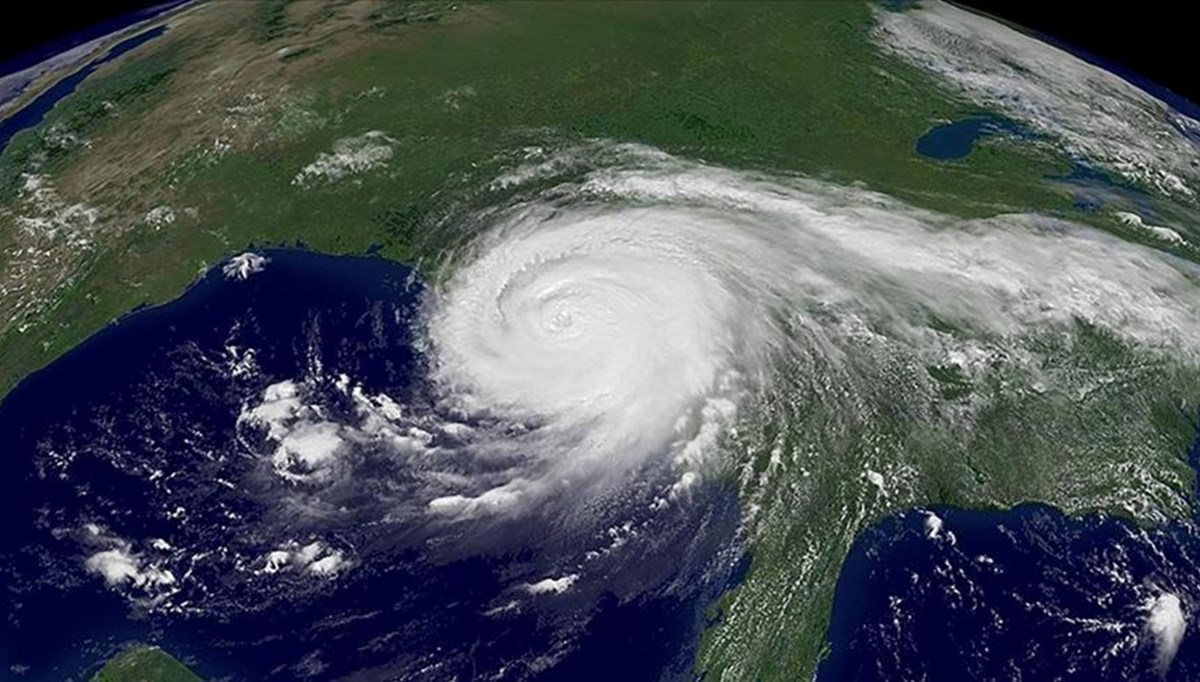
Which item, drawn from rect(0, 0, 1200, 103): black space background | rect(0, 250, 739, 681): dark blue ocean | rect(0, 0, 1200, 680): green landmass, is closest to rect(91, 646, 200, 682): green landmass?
rect(0, 0, 1200, 680): green landmass

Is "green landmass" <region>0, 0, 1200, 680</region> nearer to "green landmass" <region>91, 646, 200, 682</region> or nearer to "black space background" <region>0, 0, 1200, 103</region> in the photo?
"green landmass" <region>91, 646, 200, 682</region>

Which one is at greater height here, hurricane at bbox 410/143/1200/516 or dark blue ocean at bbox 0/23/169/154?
dark blue ocean at bbox 0/23/169/154

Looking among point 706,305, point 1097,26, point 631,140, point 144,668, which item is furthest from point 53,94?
point 1097,26

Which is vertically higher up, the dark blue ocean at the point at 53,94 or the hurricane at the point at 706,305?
the dark blue ocean at the point at 53,94

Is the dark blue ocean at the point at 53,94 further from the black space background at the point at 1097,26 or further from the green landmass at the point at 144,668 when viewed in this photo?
the green landmass at the point at 144,668

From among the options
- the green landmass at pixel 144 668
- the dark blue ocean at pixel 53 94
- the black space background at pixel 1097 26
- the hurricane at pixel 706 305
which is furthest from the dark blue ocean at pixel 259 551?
the black space background at pixel 1097 26

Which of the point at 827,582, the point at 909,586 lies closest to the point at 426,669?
the point at 827,582

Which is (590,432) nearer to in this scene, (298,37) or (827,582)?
(827,582)
